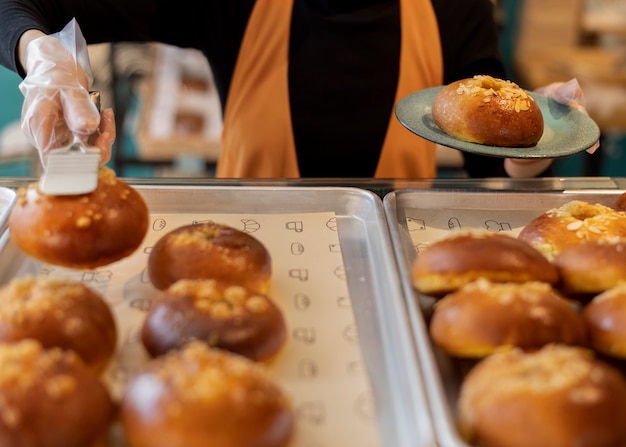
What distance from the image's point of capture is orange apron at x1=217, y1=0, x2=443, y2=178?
1.58 meters

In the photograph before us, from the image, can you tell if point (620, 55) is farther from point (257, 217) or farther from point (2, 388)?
point (2, 388)

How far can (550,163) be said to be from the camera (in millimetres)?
1656

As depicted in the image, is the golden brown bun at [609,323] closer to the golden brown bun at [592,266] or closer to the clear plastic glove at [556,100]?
the golden brown bun at [592,266]

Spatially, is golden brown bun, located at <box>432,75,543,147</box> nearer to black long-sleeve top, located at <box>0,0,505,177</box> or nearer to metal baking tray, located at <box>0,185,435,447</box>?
metal baking tray, located at <box>0,185,435,447</box>

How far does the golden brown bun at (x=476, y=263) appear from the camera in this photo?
90cm

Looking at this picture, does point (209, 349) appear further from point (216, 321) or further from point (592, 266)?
point (592, 266)

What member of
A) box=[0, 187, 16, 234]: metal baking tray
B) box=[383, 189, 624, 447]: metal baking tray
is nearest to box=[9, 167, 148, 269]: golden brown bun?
box=[0, 187, 16, 234]: metal baking tray

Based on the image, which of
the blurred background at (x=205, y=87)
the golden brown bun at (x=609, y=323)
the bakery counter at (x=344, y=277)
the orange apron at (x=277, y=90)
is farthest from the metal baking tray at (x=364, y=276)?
the blurred background at (x=205, y=87)

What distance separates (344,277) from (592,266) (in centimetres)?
35

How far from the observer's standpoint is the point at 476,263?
897 millimetres

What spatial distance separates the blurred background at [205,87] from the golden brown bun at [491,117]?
1542 mm

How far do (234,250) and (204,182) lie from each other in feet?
1.01

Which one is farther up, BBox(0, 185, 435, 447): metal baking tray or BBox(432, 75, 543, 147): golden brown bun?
BBox(432, 75, 543, 147): golden brown bun

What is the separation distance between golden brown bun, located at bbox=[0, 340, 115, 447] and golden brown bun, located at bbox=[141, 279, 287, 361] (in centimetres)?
12
